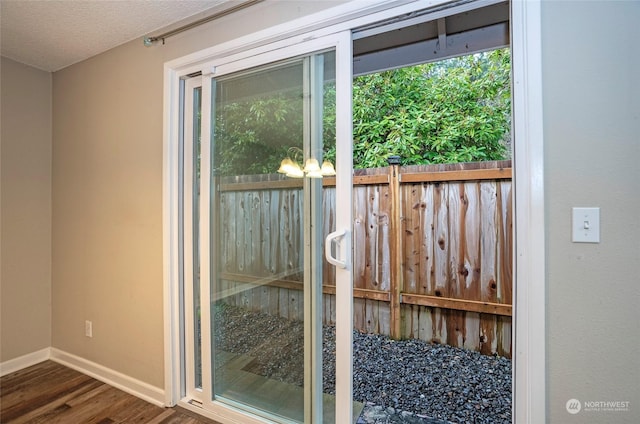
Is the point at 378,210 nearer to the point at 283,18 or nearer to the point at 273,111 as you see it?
the point at 273,111

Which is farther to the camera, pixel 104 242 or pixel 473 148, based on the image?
pixel 473 148

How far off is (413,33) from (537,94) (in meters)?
0.98

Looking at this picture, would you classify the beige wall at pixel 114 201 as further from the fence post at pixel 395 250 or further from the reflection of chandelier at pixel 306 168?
the fence post at pixel 395 250

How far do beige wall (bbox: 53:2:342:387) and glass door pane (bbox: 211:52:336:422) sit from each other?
41 cm

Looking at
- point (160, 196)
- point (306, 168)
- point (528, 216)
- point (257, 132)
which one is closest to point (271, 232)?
point (306, 168)

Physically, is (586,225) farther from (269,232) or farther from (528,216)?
(269,232)

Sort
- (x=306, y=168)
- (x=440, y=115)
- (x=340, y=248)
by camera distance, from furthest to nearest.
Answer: (x=440, y=115) < (x=306, y=168) < (x=340, y=248)

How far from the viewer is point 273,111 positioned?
63.6 inches

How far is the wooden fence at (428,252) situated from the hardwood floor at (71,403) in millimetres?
846

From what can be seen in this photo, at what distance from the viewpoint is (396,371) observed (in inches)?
97.7

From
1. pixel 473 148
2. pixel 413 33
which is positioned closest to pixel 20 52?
pixel 413 33

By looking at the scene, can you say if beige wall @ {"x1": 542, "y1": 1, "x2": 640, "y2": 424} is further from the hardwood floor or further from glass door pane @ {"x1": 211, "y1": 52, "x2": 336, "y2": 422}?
the hardwood floor

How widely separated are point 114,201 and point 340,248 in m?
1.71

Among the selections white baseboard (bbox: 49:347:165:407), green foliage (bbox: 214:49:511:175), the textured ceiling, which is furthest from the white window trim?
green foliage (bbox: 214:49:511:175)
